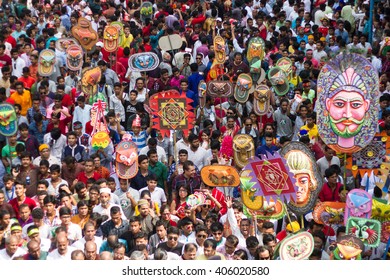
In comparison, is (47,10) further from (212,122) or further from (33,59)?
(212,122)

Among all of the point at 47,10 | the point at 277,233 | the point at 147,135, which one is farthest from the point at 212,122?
the point at 47,10

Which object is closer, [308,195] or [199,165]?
[308,195]

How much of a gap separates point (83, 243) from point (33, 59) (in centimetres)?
715

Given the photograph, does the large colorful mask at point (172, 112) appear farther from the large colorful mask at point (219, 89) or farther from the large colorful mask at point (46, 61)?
the large colorful mask at point (46, 61)

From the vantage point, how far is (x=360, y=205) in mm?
16047

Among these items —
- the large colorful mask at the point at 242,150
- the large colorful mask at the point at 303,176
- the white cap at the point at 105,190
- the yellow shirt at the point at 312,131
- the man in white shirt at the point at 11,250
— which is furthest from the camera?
the yellow shirt at the point at 312,131

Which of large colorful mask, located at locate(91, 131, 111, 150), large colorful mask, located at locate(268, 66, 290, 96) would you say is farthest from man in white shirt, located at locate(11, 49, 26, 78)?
large colorful mask, located at locate(268, 66, 290, 96)

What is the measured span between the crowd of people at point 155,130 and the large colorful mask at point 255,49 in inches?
7.1

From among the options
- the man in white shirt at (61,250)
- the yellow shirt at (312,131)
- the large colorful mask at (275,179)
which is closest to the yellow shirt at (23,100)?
the yellow shirt at (312,131)

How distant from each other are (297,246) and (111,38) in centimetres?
811

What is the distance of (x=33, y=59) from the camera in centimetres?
2223

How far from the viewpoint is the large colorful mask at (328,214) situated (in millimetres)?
16438

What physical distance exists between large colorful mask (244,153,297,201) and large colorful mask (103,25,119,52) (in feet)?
22.3

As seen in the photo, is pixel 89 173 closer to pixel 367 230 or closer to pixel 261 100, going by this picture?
pixel 261 100
